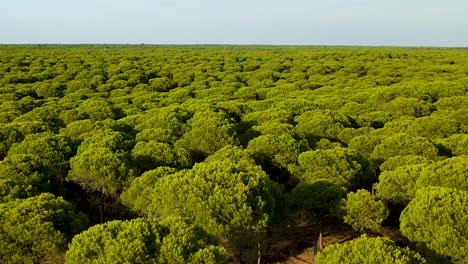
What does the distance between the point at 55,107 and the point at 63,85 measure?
19.0 meters

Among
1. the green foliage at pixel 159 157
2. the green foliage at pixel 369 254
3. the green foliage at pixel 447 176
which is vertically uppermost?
the green foliage at pixel 447 176

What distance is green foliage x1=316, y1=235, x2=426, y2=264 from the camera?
10.1m

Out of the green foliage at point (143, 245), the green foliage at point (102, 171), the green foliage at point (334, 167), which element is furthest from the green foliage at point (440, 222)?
the green foliage at point (102, 171)

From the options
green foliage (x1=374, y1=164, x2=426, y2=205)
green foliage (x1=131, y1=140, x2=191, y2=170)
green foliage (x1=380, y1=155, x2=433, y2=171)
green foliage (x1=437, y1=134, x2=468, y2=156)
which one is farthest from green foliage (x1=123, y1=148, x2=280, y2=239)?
green foliage (x1=437, y1=134, x2=468, y2=156)

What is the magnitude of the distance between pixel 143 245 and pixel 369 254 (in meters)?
6.59

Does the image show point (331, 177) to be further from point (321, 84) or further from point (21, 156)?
point (321, 84)

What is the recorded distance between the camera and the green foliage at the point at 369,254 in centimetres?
1006

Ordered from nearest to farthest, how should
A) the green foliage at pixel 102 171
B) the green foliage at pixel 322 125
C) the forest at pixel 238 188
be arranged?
the forest at pixel 238 188 → the green foliage at pixel 102 171 → the green foliage at pixel 322 125

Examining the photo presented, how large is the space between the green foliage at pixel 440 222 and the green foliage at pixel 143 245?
7.31m

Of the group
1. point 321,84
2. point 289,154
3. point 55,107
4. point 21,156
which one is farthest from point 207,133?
point 321,84

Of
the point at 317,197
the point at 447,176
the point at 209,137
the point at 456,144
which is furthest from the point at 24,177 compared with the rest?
Answer: the point at 456,144

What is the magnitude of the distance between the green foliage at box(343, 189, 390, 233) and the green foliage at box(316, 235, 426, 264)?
3.99 m

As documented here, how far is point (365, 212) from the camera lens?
15.0 m

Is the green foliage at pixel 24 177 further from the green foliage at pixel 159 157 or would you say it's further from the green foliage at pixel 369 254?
the green foliage at pixel 369 254
